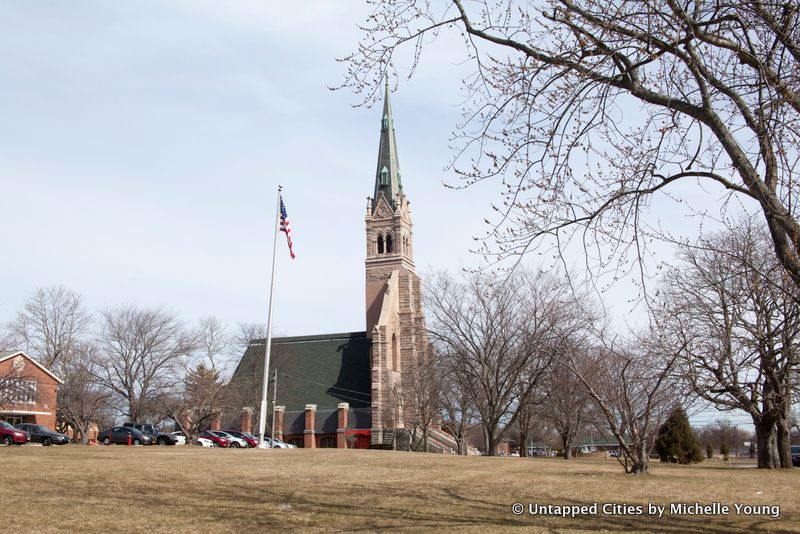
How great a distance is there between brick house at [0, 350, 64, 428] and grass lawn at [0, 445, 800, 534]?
114 feet

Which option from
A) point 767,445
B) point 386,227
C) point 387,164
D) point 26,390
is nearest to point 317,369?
point 386,227

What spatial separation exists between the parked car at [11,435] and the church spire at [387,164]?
48.0m

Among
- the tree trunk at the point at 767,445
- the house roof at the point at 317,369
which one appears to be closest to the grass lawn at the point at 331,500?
the tree trunk at the point at 767,445

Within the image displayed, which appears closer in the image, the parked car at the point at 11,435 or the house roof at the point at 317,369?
the parked car at the point at 11,435

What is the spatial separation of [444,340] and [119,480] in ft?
113

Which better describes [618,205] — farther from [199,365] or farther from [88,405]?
[199,365]

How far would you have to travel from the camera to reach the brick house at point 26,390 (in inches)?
1836

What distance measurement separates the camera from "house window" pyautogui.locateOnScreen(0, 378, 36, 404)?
45.0 metres

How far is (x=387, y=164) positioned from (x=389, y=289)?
49.4 ft

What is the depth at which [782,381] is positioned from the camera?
26141 millimetres

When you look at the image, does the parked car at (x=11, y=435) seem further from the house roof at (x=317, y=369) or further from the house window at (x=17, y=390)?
the house roof at (x=317, y=369)

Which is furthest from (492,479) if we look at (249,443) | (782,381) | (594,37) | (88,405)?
(88,405)

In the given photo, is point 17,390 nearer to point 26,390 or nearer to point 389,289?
point 26,390

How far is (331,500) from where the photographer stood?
11133 mm
